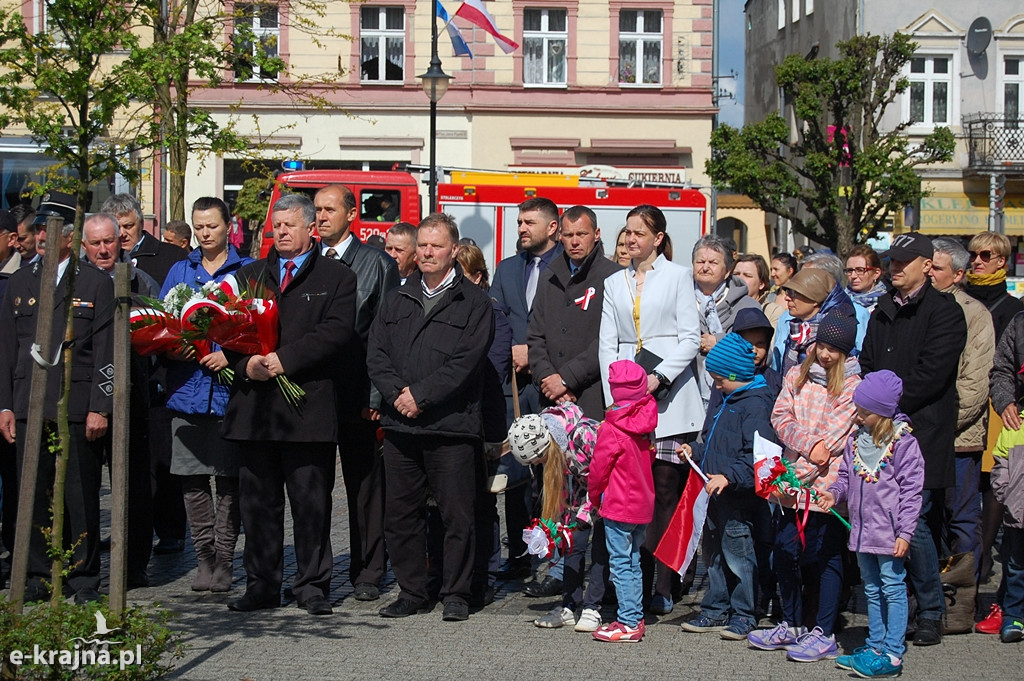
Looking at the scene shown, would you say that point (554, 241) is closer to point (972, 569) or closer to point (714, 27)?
point (972, 569)

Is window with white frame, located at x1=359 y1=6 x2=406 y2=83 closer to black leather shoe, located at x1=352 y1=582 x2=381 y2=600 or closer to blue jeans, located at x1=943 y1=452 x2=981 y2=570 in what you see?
black leather shoe, located at x1=352 y1=582 x2=381 y2=600

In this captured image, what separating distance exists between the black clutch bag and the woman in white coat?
13 millimetres

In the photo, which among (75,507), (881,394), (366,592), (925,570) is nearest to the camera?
(881,394)

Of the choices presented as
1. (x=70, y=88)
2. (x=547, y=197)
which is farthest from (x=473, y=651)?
(x=547, y=197)

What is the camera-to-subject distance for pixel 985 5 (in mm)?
35719

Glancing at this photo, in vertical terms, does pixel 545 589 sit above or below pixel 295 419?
below

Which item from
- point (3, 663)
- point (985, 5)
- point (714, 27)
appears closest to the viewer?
point (3, 663)

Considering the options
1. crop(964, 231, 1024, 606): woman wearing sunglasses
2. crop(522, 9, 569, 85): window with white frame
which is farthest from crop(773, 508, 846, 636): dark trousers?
crop(522, 9, 569, 85): window with white frame

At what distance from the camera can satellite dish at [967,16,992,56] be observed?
115 ft

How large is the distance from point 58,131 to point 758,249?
155 feet

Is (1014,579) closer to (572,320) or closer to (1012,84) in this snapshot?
(572,320)

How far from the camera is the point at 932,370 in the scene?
7020 mm

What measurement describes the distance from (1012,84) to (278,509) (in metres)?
33.5

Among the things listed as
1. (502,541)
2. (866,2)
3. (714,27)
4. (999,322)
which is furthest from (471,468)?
(866,2)
